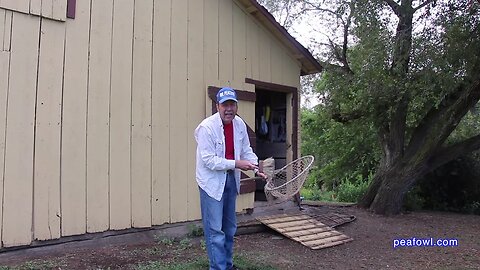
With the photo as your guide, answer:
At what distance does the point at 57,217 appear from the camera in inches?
215

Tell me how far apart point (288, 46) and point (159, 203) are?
12.7 feet

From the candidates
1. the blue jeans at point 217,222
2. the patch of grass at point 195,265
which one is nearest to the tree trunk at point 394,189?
the patch of grass at point 195,265

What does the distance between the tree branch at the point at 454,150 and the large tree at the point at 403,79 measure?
0.8 inches

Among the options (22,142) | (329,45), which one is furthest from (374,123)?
(22,142)

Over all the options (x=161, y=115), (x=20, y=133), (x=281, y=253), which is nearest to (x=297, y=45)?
(x=161, y=115)

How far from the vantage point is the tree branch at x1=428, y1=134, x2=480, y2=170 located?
972 cm

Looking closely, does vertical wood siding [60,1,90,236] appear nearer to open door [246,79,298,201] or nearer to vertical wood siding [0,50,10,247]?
vertical wood siding [0,50,10,247]

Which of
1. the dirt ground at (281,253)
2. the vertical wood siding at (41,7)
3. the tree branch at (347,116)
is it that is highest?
the vertical wood siding at (41,7)

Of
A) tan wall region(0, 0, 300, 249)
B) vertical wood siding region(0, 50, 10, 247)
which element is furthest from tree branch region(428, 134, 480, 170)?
vertical wood siding region(0, 50, 10, 247)

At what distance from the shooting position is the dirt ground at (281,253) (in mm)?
5188

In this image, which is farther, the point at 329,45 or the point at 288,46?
the point at 329,45

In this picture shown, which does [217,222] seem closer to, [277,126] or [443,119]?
[277,126]

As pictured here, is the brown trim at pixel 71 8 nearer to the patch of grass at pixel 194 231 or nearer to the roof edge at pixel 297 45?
the roof edge at pixel 297 45

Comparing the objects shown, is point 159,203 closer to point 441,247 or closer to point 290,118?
point 290,118
